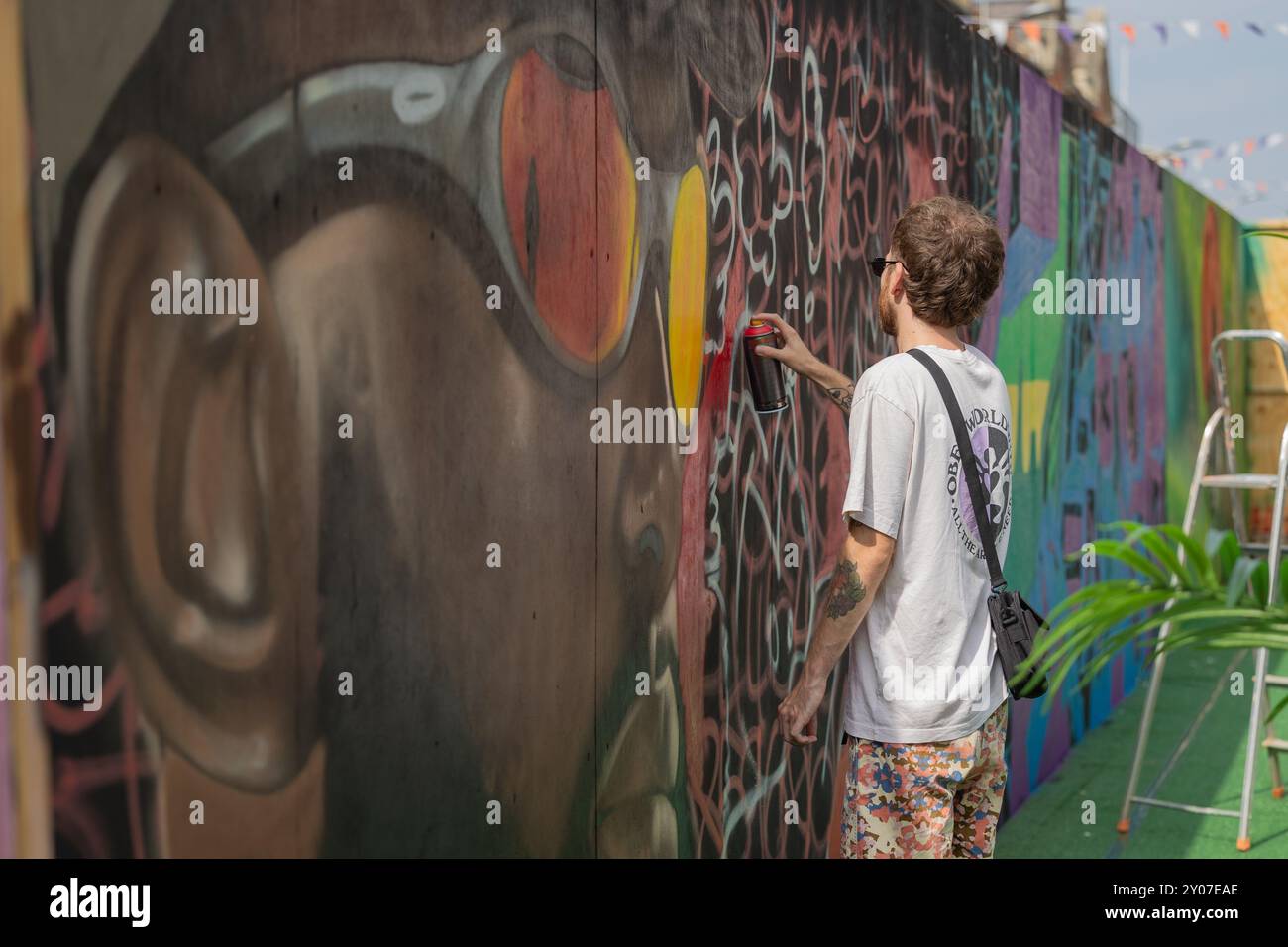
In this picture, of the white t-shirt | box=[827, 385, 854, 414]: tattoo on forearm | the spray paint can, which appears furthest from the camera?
the spray paint can

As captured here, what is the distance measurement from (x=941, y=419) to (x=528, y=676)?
1018 mm

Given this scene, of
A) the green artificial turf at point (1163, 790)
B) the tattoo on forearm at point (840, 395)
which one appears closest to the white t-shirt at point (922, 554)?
the tattoo on forearm at point (840, 395)

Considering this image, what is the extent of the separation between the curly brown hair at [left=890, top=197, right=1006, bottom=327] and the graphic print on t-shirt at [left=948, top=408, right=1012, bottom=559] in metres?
0.23

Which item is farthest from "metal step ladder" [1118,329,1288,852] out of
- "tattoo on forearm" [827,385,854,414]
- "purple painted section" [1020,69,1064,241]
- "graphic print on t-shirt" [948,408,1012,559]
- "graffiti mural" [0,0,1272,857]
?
"graphic print on t-shirt" [948,408,1012,559]

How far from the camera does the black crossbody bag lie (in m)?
3.08

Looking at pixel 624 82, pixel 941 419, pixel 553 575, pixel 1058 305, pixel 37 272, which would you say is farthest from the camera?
pixel 1058 305

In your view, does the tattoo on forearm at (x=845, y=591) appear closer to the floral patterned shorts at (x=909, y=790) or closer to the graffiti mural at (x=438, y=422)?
the floral patterned shorts at (x=909, y=790)

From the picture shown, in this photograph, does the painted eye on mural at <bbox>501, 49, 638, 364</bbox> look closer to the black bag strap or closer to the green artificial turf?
the black bag strap

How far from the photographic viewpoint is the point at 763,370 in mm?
3959

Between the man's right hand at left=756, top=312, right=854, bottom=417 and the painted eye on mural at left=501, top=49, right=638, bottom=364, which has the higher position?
the painted eye on mural at left=501, top=49, right=638, bottom=364

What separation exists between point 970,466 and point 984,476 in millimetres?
63

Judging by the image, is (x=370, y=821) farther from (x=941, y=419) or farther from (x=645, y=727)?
(x=941, y=419)

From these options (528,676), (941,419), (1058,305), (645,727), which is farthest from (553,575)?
(1058,305)

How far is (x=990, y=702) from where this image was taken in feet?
10.5
